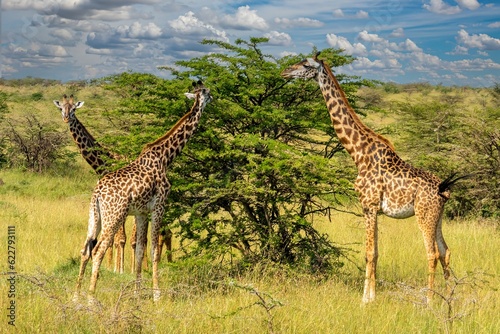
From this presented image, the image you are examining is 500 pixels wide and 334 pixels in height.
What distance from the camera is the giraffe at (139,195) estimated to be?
7.01m

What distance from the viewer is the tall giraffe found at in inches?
290

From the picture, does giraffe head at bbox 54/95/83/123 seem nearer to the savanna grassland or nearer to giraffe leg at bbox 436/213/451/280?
the savanna grassland

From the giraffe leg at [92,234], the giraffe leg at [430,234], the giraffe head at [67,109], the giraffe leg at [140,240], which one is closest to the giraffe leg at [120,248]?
the giraffe leg at [140,240]

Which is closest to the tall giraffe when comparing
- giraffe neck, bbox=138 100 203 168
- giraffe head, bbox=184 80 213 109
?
giraffe head, bbox=184 80 213 109

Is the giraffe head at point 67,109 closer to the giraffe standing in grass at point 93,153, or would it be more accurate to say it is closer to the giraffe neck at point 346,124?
the giraffe standing in grass at point 93,153

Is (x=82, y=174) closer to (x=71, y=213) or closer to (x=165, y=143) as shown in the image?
(x=71, y=213)

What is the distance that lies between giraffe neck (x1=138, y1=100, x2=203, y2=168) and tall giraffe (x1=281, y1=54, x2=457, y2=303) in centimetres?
140

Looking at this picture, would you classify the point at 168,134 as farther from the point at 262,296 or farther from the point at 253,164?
the point at 262,296

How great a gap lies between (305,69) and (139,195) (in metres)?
2.76

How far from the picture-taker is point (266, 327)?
6152 mm

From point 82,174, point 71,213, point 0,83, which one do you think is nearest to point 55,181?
point 82,174

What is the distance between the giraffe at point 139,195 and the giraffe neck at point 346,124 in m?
1.64

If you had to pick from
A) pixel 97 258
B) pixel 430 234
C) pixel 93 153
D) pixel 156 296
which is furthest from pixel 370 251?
pixel 93 153

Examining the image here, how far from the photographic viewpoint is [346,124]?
8.08 metres
